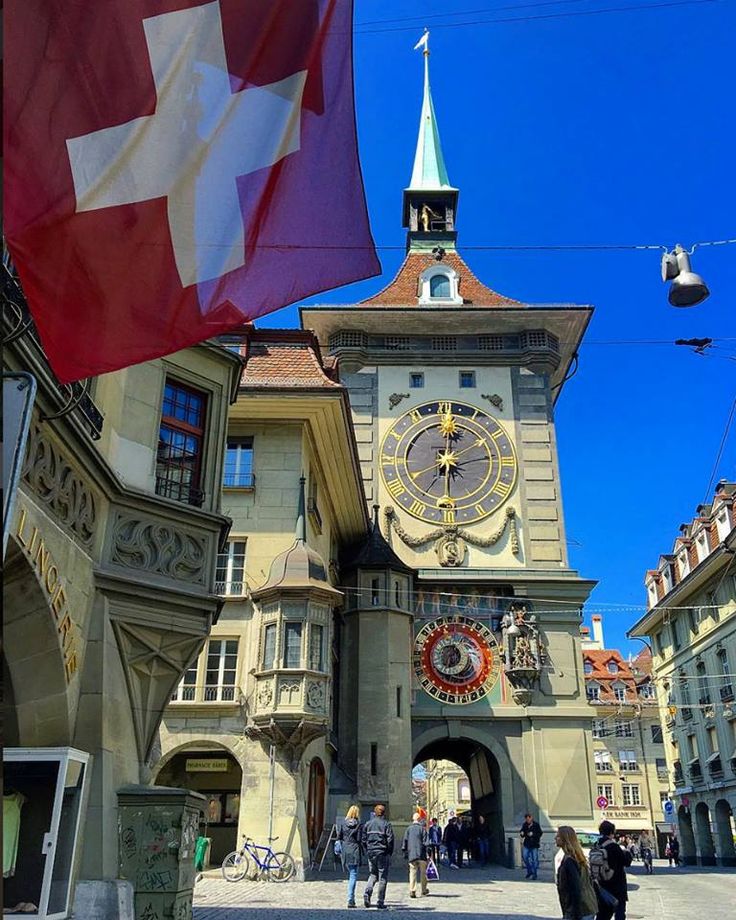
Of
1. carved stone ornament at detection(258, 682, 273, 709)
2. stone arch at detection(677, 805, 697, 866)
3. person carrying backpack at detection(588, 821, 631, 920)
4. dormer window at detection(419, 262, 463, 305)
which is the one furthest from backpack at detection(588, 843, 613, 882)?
stone arch at detection(677, 805, 697, 866)

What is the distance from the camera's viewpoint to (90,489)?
8.95m

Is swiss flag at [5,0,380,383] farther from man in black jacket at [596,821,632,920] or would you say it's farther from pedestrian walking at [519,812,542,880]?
pedestrian walking at [519,812,542,880]

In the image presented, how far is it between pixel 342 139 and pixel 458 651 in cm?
2653

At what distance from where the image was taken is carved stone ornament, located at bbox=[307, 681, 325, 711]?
18234 millimetres

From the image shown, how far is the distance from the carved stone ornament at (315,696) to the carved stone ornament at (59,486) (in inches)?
404

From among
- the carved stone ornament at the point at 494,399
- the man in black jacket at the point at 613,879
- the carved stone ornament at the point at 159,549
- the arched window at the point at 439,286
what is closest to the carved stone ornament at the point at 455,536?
the carved stone ornament at the point at 494,399

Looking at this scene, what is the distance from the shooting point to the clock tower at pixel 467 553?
1073 inches

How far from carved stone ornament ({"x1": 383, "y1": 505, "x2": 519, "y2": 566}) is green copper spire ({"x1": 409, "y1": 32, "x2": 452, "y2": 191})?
20485mm

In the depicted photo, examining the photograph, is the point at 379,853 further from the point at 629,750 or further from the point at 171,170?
the point at 629,750

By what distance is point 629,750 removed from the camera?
6688cm

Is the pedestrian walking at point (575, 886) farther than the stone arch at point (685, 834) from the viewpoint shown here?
No

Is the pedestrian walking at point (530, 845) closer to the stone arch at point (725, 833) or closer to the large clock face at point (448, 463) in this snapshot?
the large clock face at point (448, 463)

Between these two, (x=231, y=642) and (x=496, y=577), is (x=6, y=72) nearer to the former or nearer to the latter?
(x=231, y=642)

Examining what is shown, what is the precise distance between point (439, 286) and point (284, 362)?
18.8 meters
